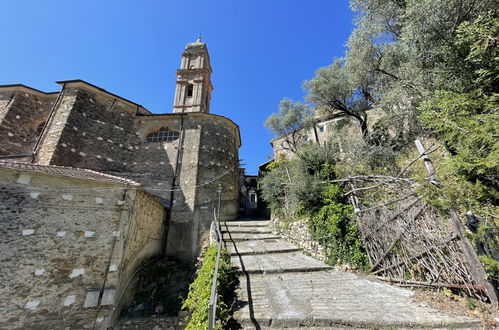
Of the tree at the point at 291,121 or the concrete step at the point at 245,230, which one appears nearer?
the concrete step at the point at 245,230

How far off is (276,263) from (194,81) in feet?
60.0

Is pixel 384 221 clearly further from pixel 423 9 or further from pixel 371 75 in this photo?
pixel 371 75

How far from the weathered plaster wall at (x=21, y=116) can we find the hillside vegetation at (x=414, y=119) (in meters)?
13.9

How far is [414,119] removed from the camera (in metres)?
8.34

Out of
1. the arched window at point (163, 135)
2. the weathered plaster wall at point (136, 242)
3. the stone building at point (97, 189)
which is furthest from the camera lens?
the arched window at point (163, 135)

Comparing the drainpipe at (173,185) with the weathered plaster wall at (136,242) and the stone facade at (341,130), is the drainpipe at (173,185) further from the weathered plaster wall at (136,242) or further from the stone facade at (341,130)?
the stone facade at (341,130)

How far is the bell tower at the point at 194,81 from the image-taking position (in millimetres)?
18422

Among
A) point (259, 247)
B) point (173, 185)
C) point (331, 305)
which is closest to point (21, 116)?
point (173, 185)

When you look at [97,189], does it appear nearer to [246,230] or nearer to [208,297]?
[208,297]

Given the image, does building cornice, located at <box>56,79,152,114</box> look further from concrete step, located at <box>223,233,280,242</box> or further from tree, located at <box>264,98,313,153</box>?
concrete step, located at <box>223,233,280,242</box>

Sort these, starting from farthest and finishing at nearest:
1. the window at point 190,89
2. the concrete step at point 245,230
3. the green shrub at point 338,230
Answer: the window at point 190,89, the concrete step at point 245,230, the green shrub at point 338,230

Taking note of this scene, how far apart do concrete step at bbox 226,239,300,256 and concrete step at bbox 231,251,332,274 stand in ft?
0.73

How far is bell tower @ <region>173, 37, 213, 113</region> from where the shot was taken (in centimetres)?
1842

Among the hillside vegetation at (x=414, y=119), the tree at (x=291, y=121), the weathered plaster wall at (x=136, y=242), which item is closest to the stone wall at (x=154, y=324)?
the weathered plaster wall at (x=136, y=242)
